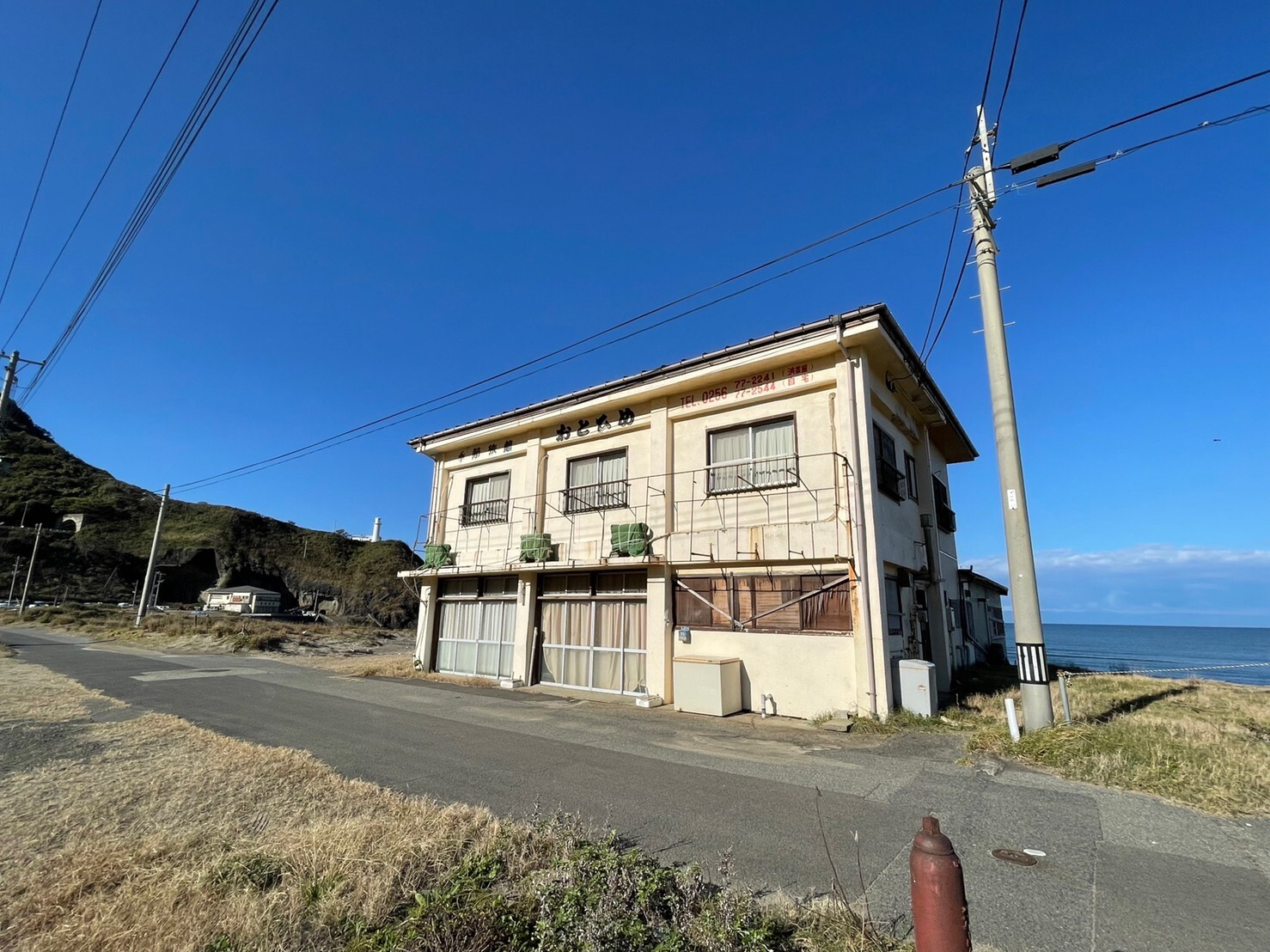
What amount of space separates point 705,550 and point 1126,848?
27.7 feet

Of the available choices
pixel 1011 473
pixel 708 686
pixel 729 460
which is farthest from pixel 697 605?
pixel 1011 473

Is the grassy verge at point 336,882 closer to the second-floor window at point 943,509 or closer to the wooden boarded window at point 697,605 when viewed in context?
the wooden boarded window at point 697,605

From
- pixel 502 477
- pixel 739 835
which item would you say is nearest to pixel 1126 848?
pixel 739 835

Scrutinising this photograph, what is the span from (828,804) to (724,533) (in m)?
6.92

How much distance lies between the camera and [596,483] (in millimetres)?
15539

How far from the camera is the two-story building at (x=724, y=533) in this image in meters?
11.1

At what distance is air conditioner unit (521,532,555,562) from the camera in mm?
15344

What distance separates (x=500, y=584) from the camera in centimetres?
1716

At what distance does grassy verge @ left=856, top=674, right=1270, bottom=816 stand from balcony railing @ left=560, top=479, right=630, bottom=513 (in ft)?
24.9

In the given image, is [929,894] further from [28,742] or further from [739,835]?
[28,742]

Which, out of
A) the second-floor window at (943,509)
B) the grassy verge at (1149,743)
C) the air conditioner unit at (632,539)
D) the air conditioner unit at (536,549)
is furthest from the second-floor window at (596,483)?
the second-floor window at (943,509)

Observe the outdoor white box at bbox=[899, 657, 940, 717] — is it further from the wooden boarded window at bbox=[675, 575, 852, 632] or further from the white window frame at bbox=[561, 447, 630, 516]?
the white window frame at bbox=[561, 447, 630, 516]

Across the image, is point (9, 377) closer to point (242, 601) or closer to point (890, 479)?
point (890, 479)

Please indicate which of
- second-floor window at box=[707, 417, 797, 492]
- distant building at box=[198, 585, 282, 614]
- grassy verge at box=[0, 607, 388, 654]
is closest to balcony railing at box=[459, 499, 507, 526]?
second-floor window at box=[707, 417, 797, 492]
